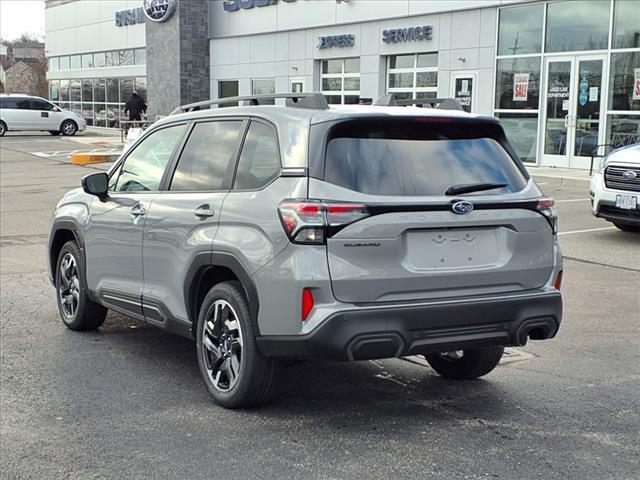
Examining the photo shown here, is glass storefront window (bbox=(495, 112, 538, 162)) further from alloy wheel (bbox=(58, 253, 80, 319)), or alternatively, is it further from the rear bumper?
the rear bumper

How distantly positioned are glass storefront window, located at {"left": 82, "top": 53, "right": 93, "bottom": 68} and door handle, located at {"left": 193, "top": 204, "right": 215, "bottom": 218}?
4200 centimetres

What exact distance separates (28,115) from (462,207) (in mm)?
35720

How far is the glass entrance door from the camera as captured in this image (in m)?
20.0

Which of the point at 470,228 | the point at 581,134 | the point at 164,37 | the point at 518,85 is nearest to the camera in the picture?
the point at 470,228

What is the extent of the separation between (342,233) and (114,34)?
40.2m

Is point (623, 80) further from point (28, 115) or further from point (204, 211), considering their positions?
point (28, 115)

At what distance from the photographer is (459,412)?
15.5 ft

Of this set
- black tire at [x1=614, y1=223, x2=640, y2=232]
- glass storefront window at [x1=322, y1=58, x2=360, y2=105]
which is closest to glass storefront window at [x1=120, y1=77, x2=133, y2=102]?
glass storefront window at [x1=322, y1=58, x2=360, y2=105]

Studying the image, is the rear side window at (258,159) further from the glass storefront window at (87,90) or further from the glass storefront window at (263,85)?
the glass storefront window at (87,90)

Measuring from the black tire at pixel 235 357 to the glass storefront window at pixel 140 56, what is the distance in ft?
118

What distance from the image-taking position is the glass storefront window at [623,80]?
1912cm

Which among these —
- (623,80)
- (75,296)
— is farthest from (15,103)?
(75,296)

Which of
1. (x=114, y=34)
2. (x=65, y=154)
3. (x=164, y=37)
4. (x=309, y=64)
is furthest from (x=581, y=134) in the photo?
(x=114, y=34)

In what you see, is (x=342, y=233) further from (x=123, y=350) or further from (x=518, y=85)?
(x=518, y=85)
